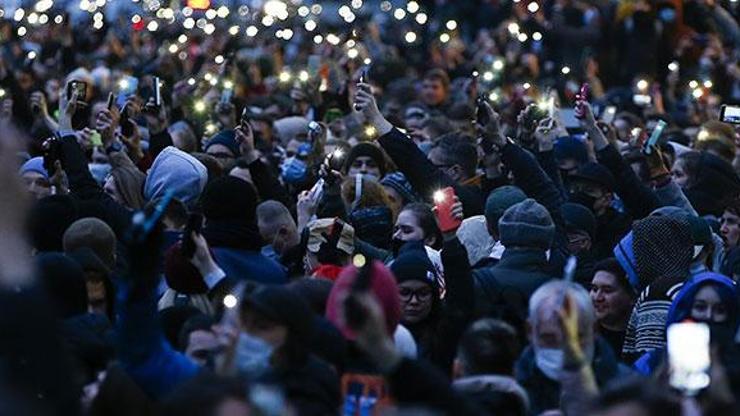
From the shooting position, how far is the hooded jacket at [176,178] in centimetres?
1074

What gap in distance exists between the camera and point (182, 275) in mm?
8719

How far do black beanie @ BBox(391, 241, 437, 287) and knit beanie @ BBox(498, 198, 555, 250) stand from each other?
0.53 meters

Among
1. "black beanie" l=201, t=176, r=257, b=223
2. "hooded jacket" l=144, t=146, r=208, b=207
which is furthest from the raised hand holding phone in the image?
"hooded jacket" l=144, t=146, r=208, b=207

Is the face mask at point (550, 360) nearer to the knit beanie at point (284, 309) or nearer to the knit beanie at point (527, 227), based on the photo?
the knit beanie at point (284, 309)

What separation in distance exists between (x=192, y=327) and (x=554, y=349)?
4.28 ft

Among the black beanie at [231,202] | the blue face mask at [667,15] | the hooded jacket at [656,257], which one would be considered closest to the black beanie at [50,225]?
the black beanie at [231,202]

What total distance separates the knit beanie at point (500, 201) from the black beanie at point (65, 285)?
9.49 ft

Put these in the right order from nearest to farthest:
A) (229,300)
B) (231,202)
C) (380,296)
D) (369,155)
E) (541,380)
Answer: (380,296), (541,380), (229,300), (231,202), (369,155)

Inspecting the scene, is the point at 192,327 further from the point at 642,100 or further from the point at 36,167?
the point at 642,100

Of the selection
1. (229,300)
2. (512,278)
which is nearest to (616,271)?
(512,278)

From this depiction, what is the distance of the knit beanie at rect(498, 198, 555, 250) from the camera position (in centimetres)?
953

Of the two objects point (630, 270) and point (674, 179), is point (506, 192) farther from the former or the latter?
point (674, 179)

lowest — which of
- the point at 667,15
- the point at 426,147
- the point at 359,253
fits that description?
the point at 667,15

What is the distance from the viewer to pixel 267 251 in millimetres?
10688
